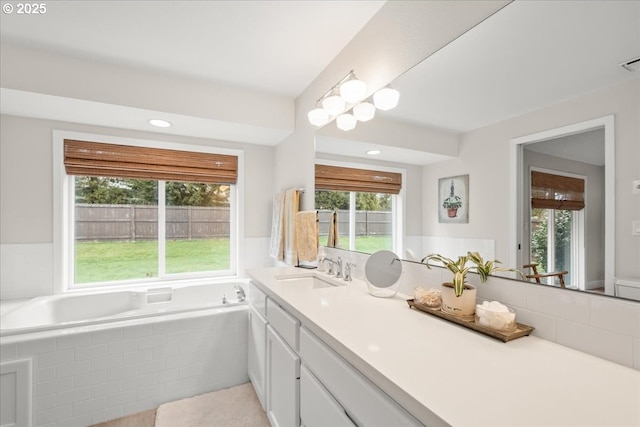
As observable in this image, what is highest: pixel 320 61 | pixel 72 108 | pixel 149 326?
pixel 320 61

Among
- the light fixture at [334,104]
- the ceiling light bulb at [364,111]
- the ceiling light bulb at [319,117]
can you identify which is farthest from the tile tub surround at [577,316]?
the ceiling light bulb at [319,117]

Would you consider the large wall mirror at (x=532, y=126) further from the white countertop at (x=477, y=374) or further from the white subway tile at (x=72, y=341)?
the white subway tile at (x=72, y=341)

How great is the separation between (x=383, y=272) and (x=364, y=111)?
0.98 m

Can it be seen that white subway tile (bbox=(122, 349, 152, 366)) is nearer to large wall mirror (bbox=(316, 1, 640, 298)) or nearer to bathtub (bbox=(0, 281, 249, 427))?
bathtub (bbox=(0, 281, 249, 427))

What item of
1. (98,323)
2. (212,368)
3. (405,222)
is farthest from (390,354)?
(98,323)

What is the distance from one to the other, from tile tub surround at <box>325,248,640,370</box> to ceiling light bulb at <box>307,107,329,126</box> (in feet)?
4.90

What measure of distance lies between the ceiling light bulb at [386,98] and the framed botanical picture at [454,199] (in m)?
0.51

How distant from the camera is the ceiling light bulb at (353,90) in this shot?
173 cm

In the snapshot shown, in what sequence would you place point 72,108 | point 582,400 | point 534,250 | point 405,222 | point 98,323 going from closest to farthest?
point 582,400
point 534,250
point 405,222
point 98,323
point 72,108

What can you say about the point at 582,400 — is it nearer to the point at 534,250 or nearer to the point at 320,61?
the point at 534,250

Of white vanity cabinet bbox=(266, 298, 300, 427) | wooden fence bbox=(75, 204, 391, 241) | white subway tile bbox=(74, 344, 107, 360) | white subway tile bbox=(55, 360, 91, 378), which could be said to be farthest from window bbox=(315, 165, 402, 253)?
white subway tile bbox=(55, 360, 91, 378)

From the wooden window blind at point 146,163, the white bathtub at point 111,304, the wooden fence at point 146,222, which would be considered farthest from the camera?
the wooden fence at point 146,222

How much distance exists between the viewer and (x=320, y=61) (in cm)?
212

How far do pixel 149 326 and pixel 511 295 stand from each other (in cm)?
208
